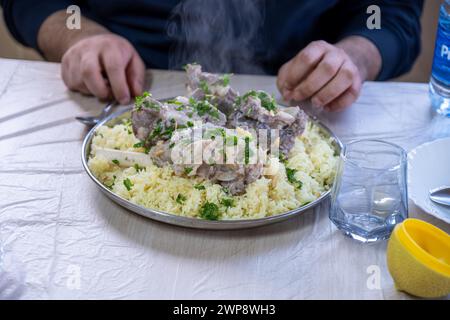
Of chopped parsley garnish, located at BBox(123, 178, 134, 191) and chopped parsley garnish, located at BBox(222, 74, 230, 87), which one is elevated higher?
chopped parsley garnish, located at BBox(222, 74, 230, 87)

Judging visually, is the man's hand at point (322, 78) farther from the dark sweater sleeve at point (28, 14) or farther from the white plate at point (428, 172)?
the dark sweater sleeve at point (28, 14)

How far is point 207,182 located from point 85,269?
312 mm

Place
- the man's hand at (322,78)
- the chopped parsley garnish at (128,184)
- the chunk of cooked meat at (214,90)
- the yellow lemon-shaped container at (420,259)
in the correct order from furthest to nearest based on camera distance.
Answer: the man's hand at (322,78), the chunk of cooked meat at (214,90), the chopped parsley garnish at (128,184), the yellow lemon-shaped container at (420,259)

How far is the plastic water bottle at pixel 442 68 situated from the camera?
5.26 ft

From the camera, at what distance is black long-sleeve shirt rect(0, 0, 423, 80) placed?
75.7 inches

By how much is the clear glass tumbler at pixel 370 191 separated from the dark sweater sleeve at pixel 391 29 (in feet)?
3.03

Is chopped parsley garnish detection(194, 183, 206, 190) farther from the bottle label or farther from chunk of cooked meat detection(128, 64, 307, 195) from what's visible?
the bottle label

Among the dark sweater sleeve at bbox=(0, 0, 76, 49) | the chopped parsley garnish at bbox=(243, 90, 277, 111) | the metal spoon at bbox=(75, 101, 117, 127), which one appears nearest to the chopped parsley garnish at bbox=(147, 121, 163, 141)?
the chopped parsley garnish at bbox=(243, 90, 277, 111)

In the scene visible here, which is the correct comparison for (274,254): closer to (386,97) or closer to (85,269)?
(85,269)

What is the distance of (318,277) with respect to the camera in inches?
42.9

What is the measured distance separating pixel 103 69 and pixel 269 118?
63 cm

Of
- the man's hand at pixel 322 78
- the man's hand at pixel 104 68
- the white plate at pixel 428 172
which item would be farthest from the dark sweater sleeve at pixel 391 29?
the man's hand at pixel 104 68

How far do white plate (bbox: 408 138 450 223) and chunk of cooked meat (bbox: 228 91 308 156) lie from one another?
279 mm

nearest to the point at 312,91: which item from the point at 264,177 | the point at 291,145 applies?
the point at 291,145
